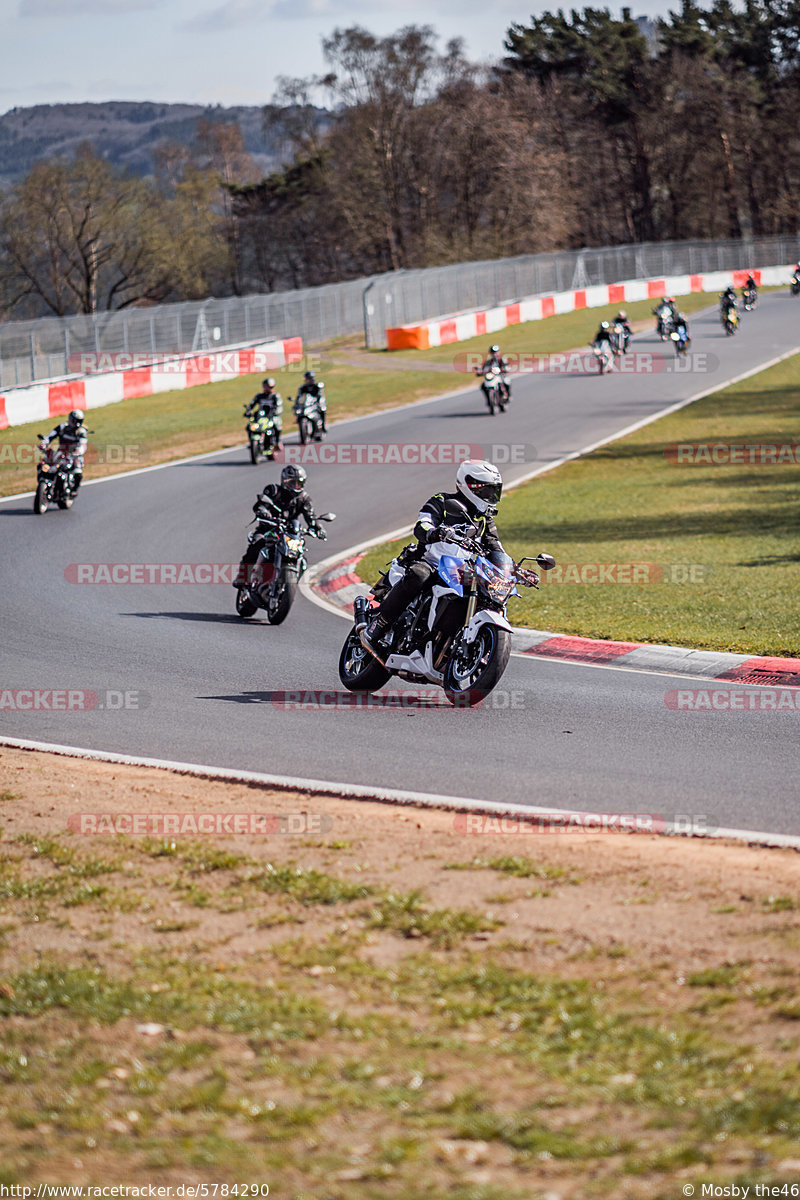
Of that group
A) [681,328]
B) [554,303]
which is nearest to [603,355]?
[681,328]

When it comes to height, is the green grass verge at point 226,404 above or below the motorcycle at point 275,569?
above

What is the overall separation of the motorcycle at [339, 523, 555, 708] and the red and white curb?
2319 mm

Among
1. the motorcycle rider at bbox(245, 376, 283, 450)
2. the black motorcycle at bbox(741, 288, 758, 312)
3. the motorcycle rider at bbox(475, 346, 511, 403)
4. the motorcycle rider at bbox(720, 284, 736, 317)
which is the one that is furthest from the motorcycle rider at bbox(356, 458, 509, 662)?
the black motorcycle at bbox(741, 288, 758, 312)

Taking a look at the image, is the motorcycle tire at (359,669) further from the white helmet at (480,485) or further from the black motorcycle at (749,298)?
the black motorcycle at (749,298)

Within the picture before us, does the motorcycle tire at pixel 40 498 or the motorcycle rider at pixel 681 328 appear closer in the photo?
the motorcycle tire at pixel 40 498

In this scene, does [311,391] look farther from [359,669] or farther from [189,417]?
[359,669]

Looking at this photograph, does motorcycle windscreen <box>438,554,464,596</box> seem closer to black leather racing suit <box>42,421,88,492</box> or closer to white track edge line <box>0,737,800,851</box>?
white track edge line <box>0,737,800,851</box>

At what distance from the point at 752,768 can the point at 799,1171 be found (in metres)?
4.90

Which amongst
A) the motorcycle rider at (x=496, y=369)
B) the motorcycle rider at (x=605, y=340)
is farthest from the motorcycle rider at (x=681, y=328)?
the motorcycle rider at (x=496, y=369)

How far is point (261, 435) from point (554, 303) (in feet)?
109

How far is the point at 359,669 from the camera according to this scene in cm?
1133

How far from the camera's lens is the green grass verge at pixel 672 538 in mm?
13852

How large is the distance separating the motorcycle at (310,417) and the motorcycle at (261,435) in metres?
1.93

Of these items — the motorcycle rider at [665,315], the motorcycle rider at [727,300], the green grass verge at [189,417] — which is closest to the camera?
the green grass verge at [189,417]
